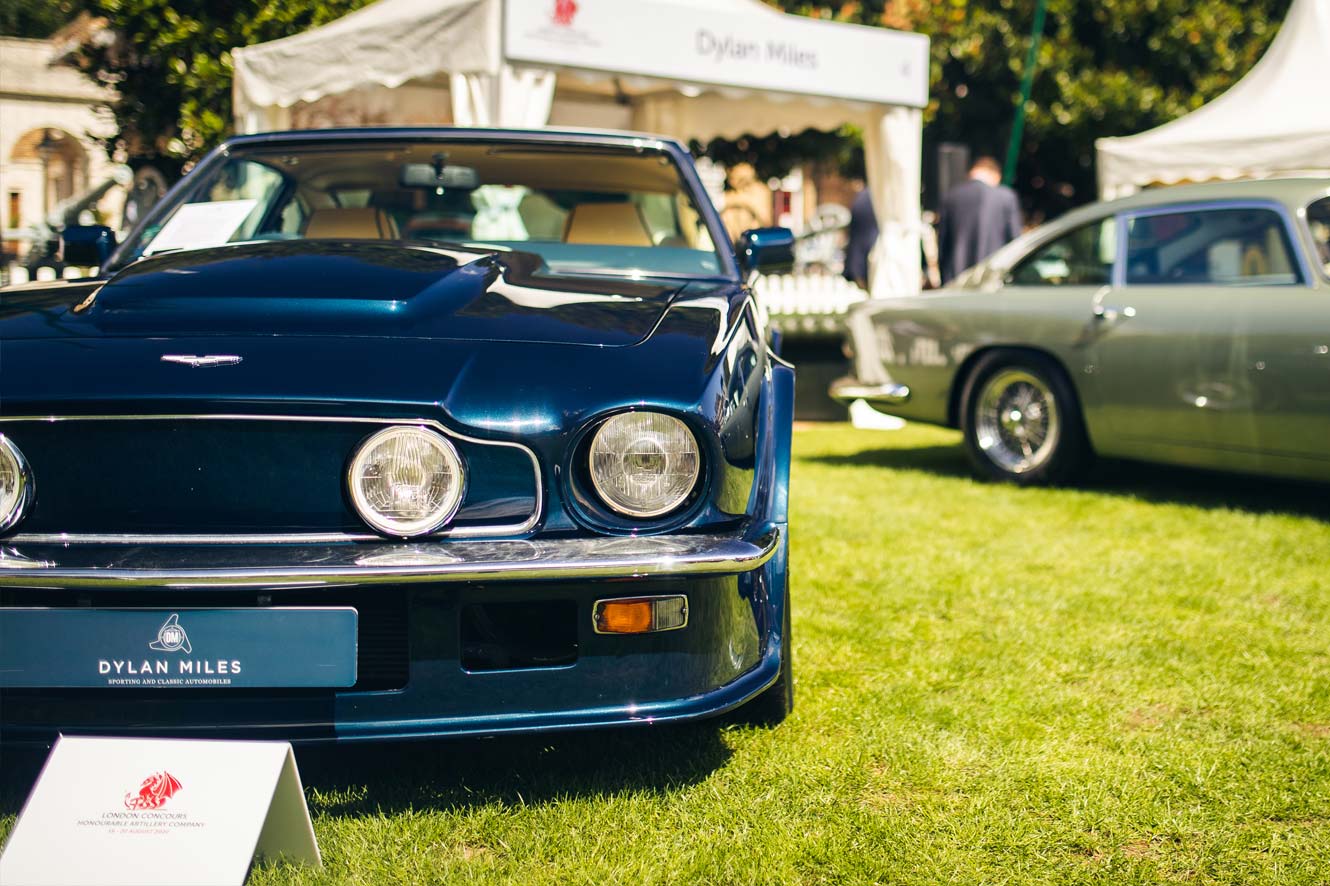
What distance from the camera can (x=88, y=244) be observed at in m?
3.28

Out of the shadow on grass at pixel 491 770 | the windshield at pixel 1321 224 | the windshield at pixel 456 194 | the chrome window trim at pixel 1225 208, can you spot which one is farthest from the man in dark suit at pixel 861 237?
the shadow on grass at pixel 491 770

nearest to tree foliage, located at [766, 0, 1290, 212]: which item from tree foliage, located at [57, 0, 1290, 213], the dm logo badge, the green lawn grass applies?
tree foliage, located at [57, 0, 1290, 213]

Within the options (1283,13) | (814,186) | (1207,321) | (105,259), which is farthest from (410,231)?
(814,186)

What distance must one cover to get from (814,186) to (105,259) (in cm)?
3159

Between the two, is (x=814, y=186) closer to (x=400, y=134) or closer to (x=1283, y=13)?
(x=1283, y=13)

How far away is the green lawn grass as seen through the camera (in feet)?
6.80

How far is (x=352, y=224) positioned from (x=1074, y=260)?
3.69 m

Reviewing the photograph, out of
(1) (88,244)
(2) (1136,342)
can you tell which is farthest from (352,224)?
(2) (1136,342)

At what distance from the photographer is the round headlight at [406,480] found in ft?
6.60

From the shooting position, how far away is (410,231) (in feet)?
11.7

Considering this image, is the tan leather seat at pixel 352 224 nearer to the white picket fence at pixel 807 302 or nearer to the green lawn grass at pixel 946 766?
the green lawn grass at pixel 946 766

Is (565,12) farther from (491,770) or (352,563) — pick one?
(352,563)

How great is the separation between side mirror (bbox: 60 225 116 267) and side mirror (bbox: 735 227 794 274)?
65.8 inches

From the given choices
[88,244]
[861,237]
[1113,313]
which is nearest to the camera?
[88,244]
